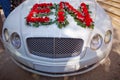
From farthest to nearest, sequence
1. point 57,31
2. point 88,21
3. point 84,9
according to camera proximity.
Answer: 1. point 84,9
2. point 88,21
3. point 57,31

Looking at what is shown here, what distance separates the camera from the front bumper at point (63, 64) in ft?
8.62

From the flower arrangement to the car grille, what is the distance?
277mm

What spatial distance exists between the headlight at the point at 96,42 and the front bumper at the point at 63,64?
0.09 meters

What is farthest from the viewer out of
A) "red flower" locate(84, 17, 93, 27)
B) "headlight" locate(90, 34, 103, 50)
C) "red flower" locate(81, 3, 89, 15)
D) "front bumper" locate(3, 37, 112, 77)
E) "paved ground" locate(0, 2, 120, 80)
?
"paved ground" locate(0, 2, 120, 80)

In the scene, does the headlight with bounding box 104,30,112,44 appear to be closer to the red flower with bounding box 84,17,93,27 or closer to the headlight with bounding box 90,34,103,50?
the headlight with bounding box 90,34,103,50

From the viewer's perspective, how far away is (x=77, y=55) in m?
2.67

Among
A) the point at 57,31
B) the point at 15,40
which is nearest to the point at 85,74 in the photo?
the point at 57,31

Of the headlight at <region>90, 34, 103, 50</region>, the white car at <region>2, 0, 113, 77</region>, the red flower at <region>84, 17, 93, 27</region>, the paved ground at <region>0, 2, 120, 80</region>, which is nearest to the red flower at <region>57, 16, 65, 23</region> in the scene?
the white car at <region>2, 0, 113, 77</region>

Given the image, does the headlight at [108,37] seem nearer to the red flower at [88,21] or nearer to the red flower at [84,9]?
the red flower at [88,21]

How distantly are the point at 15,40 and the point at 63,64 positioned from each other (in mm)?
885

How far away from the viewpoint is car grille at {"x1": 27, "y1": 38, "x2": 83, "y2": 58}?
2.66 metres

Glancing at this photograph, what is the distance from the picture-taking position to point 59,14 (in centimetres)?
306

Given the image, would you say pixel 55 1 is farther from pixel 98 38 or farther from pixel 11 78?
pixel 11 78

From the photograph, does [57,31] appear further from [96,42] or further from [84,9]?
[84,9]
